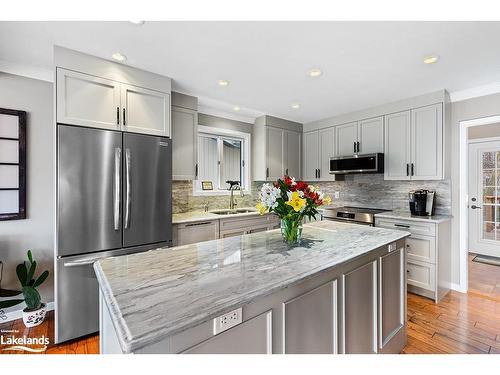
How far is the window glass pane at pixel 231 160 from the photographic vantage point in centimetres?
413

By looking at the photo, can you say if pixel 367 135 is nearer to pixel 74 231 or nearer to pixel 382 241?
pixel 382 241

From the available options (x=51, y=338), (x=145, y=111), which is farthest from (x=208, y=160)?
(x=51, y=338)

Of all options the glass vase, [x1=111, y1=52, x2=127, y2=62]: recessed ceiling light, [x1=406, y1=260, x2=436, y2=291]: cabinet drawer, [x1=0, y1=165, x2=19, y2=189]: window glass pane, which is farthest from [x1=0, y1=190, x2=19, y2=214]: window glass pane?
[x1=406, y1=260, x2=436, y2=291]: cabinet drawer

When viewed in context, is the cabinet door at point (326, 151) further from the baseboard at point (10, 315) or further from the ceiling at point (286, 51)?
the baseboard at point (10, 315)

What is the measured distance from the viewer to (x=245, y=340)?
3.22 feet

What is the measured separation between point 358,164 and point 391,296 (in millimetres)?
2279

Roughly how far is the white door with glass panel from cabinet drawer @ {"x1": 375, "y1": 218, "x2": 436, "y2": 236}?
2.51 metres

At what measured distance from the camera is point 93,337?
2217 mm

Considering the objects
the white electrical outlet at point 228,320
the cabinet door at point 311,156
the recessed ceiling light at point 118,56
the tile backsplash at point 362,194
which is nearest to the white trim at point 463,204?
the tile backsplash at point 362,194

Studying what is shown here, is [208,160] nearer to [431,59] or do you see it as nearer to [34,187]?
[34,187]

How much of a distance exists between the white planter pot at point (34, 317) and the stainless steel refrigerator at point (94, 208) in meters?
0.42

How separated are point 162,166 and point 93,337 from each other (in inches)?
65.2
